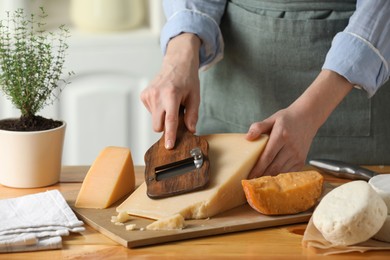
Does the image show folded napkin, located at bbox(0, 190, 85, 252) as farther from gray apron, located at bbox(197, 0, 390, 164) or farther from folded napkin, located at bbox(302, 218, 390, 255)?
gray apron, located at bbox(197, 0, 390, 164)

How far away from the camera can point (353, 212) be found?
52.0 inches

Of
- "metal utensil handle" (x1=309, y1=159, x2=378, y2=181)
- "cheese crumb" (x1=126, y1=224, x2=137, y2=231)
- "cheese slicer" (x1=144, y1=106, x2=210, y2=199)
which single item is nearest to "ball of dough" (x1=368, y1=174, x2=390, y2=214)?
"metal utensil handle" (x1=309, y1=159, x2=378, y2=181)

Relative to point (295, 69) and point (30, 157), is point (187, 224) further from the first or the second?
point (295, 69)

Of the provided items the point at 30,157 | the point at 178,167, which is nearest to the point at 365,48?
the point at 178,167

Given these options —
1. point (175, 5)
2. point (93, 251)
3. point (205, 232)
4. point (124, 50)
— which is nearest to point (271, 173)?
point (205, 232)

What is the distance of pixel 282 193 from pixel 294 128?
0.21m

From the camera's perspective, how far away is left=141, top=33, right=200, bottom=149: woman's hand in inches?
66.2

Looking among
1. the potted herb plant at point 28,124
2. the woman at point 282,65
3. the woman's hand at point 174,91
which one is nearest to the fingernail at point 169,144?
the woman's hand at point 174,91

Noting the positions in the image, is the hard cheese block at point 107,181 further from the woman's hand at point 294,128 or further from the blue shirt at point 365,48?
the blue shirt at point 365,48

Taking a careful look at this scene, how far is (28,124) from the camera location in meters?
1.68

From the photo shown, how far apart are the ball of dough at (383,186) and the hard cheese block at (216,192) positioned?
0.23 m

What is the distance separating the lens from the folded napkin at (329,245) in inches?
53.4

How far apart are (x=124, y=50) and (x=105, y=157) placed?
162 cm

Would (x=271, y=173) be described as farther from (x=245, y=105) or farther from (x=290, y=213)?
(x=245, y=105)
